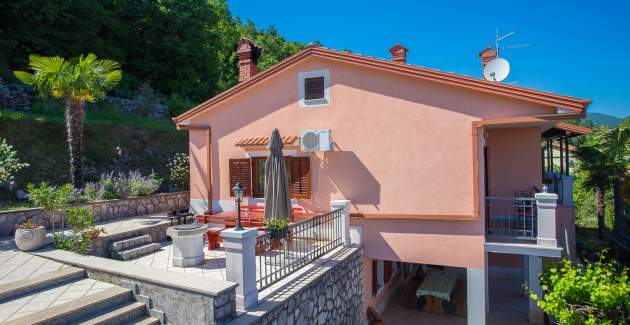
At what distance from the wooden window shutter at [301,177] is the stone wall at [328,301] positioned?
2514 millimetres

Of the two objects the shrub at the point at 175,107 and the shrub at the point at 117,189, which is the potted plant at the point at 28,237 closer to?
the shrub at the point at 117,189

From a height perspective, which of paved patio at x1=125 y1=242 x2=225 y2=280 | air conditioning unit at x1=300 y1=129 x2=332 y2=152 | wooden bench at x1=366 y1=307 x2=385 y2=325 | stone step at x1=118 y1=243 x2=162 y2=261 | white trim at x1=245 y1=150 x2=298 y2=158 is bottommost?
wooden bench at x1=366 y1=307 x2=385 y2=325

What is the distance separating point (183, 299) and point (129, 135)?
16.3 m

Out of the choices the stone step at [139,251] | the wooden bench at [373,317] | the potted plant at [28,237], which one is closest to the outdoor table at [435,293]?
the wooden bench at [373,317]

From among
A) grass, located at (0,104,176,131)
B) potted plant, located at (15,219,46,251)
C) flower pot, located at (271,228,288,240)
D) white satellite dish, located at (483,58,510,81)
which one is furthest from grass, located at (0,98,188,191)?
white satellite dish, located at (483,58,510,81)

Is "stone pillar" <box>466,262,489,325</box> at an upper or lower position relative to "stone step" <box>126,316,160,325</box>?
lower

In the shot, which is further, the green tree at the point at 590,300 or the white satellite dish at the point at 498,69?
the white satellite dish at the point at 498,69

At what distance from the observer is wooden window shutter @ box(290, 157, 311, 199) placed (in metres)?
11.0

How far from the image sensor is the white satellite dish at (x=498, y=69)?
11.2 m

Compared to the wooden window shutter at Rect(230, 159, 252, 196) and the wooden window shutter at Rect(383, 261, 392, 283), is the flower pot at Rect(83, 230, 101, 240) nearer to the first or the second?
the wooden window shutter at Rect(230, 159, 252, 196)

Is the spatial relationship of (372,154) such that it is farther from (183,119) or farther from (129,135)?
(129,135)

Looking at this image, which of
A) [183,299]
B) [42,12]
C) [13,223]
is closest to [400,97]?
[183,299]

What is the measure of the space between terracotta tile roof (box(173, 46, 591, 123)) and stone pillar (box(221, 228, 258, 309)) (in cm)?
634

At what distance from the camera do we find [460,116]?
9.19 meters
